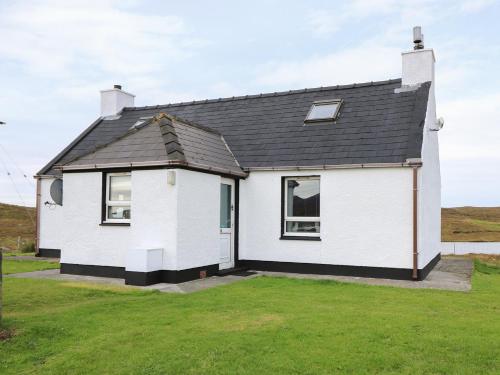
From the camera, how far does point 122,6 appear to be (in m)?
12.2

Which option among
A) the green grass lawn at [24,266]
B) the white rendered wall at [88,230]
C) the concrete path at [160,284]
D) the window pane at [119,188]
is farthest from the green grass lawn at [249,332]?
the green grass lawn at [24,266]

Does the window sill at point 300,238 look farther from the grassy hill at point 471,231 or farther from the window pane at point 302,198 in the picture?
the grassy hill at point 471,231

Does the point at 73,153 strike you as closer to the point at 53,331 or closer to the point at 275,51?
the point at 275,51

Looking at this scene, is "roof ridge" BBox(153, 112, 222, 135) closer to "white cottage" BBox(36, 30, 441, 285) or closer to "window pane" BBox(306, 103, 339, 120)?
"white cottage" BBox(36, 30, 441, 285)

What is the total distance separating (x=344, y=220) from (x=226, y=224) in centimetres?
343

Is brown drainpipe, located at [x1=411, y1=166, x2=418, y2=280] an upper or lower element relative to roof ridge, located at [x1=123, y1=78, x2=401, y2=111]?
lower

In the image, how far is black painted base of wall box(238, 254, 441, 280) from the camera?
39.7 feet

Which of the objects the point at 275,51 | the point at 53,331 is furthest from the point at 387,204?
the point at 53,331

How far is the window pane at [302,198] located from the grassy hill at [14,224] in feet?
69.4

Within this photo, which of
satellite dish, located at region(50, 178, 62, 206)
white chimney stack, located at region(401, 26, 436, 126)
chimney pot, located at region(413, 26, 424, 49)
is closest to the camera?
satellite dish, located at region(50, 178, 62, 206)

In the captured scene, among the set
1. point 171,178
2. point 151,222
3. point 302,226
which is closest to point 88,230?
point 151,222

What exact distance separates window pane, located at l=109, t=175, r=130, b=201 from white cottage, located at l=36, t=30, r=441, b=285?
0.03m

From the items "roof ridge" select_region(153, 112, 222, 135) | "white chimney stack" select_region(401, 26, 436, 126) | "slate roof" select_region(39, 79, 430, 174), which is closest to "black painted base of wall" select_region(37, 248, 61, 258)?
"slate roof" select_region(39, 79, 430, 174)

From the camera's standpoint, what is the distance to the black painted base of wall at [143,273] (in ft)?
35.6
